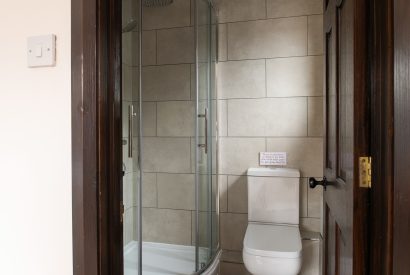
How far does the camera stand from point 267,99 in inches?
93.8

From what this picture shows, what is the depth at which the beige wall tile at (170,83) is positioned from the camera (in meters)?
2.40

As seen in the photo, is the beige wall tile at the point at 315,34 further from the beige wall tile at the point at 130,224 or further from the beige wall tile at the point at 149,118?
the beige wall tile at the point at 130,224

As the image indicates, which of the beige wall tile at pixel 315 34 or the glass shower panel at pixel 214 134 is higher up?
the beige wall tile at pixel 315 34

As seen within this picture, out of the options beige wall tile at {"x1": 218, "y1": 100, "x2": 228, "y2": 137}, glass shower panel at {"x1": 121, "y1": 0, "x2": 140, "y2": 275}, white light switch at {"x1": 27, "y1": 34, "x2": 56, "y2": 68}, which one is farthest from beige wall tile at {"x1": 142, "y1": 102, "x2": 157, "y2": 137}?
white light switch at {"x1": 27, "y1": 34, "x2": 56, "y2": 68}

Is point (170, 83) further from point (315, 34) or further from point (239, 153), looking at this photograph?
point (315, 34)

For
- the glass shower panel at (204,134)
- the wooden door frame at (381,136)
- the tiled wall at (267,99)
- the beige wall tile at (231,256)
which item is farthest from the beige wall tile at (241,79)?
the wooden door frame at (381,136)

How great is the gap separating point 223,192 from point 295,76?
1111 mm

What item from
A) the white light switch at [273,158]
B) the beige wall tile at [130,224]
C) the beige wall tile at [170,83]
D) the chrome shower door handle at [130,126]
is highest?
the beige wall tile at [170,83]

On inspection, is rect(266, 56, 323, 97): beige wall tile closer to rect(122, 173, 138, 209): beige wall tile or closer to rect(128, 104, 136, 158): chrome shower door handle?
rect(128, 104, 136, 158): chrome shower door handle

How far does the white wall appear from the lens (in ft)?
2.87

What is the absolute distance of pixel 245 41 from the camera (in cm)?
241

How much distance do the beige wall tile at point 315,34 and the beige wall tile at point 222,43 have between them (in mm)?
658

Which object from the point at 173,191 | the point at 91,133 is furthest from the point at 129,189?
the point at 91,133

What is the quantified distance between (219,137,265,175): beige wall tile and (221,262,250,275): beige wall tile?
2.46 feet
